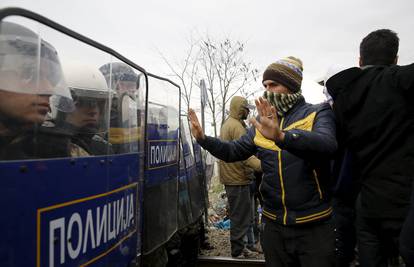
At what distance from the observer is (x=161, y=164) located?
9.34 ft

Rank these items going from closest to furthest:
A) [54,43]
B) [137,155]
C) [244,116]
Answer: [54,43], [137,155], [244,116]

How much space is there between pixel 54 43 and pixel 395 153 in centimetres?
186

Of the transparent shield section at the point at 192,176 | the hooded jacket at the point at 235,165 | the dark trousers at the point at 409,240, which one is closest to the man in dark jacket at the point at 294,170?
the dark trousers at the point at 409,240

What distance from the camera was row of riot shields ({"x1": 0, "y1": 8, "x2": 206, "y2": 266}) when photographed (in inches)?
48.7

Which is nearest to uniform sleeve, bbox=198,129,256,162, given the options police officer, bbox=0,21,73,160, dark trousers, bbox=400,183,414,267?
dark trousers, bbox=400,183,414,267

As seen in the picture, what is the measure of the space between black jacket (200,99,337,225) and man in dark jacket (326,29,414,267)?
0.17m

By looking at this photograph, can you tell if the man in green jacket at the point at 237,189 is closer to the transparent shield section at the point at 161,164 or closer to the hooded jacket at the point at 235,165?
the hooded jacket at the point at 235,165

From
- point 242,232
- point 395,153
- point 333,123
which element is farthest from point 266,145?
point 242,232

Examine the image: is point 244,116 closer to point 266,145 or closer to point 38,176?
point 266,145

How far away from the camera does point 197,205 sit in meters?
4.66

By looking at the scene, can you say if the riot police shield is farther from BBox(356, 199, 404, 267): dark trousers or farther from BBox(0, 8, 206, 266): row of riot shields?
BBox(356, 199, 404, 267): dark trousers

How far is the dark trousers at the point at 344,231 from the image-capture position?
2.96 metres

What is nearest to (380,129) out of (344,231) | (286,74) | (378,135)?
(378,135)

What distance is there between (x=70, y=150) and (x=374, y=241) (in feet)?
6.11
